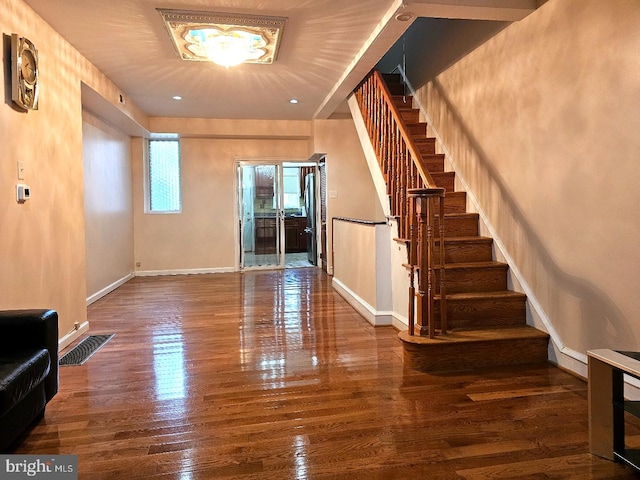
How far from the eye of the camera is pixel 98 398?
2.46m

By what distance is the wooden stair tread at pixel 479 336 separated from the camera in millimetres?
2828

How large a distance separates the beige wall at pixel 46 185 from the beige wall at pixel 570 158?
3.58m

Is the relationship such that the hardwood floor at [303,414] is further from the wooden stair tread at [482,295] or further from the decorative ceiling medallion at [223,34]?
the decorative ceiling medallion at [223,34]

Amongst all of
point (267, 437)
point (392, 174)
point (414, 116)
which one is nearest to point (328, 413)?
point (267, 437)

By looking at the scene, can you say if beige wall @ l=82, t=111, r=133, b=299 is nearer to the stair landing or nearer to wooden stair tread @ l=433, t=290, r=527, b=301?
the stair landing

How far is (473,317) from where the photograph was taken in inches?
124

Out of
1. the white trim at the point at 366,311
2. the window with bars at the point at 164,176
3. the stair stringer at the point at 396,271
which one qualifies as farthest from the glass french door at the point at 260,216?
the stair stringer at the point at 396,271

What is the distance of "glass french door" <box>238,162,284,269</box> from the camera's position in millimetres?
7551

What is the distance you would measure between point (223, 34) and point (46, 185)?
185cm

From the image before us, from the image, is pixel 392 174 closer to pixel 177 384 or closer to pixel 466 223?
pixel 466 223

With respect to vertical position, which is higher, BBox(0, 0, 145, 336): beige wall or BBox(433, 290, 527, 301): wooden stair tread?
BBox(0, 0, 145, 336): beige wall

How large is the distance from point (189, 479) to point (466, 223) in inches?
123

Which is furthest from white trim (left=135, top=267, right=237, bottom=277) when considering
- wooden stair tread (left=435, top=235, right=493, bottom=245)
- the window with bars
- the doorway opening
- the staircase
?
wooden stair tread (left=435, top=235, right=493, bottom=245)

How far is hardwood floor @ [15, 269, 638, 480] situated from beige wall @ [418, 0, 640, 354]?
56cm
